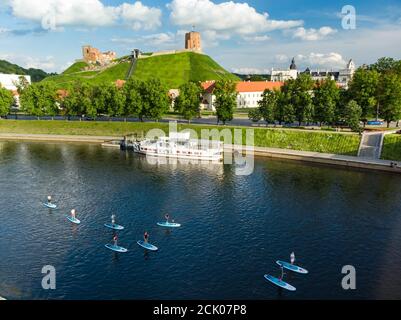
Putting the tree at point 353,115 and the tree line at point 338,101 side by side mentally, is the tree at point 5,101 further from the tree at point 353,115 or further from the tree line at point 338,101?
the tree at point 353,115

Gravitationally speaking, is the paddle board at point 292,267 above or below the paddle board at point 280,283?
above

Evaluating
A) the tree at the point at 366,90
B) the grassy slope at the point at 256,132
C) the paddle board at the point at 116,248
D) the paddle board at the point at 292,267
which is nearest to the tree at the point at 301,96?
the grassy slope at the point at 256,132

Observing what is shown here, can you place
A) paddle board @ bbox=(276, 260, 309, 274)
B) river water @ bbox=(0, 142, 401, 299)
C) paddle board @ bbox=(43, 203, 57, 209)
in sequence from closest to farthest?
river water @ bbox=(0, 142, 401, 299)
paddle board @ bbox=(276, 260, 309, 274)
paddle board @ bbox=(43, 203, 57, 209)

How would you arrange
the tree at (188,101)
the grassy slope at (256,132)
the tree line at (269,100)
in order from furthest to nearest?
the tree at (188,101) → the tree line at (269,100) → the grassy slope at (256,132)

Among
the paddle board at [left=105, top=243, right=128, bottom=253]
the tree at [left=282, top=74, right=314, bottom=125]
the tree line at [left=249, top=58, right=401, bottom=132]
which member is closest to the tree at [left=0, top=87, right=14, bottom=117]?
the tree line at [left=249, top=58, right=401, bottom=132]

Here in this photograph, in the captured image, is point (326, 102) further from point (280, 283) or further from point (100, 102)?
point (280, 283)

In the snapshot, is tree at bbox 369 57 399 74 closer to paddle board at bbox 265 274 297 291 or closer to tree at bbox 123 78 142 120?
tree at bbox 123 78 142 120
